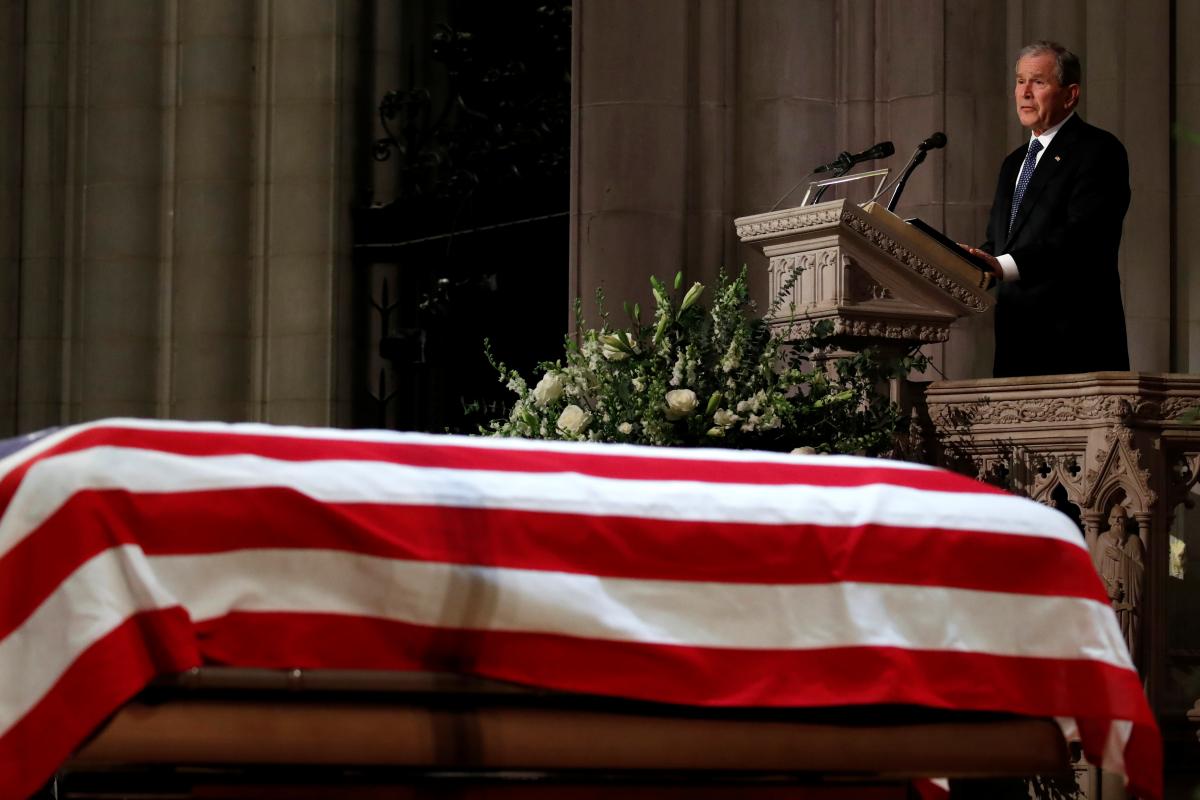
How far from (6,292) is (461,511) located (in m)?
8.79

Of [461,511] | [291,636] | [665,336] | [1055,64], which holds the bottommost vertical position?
[291,636]

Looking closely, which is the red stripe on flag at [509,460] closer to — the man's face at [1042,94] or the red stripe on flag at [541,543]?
the red stripe on flag at [541,543]

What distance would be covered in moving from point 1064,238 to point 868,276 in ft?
2.23

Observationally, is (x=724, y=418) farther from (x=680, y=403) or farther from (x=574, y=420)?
(x=574, y=420)

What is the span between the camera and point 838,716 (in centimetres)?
266

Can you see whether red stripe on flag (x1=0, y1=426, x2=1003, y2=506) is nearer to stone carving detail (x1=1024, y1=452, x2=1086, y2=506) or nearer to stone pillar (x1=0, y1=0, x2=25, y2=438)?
stone carving detail (x1=1024, y1=452, x2=1086, y2=506)

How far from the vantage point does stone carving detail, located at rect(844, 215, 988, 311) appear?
18.6ft

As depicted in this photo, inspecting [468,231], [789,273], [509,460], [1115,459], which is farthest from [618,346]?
[468,231]

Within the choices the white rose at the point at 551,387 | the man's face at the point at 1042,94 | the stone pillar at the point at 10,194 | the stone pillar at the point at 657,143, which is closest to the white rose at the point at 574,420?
the white rose at the point at 551,387

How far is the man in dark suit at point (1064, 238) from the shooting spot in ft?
19.6

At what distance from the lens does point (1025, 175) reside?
6172 millimetres

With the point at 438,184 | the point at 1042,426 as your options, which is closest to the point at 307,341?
the point at 438,184

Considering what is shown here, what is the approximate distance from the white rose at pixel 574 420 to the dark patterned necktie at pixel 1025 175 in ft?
5.55

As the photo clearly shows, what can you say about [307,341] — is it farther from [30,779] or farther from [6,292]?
[30,779]
